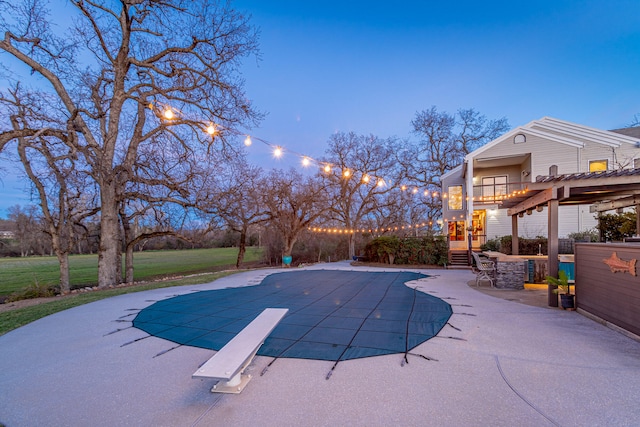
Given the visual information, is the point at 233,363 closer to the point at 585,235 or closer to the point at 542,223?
the point at 585,235

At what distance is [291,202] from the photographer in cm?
1538

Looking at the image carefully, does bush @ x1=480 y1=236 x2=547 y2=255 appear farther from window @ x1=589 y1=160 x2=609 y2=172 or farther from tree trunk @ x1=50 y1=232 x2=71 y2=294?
tree trunk @ x1=50 y1=232 x2=71 y2=294

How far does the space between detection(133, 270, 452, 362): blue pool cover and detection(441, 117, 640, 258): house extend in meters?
8.43

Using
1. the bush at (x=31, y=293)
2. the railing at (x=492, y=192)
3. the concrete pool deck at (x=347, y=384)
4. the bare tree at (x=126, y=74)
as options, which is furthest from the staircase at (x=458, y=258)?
the bush at (x=31, y=293)

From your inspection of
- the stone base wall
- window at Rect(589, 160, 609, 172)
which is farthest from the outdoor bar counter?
window at Rect(589, 160, 609, 172)

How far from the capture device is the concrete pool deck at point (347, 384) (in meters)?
1.94

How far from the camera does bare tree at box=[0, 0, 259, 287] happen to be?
26.1 ft

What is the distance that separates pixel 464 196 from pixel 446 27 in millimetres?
14037

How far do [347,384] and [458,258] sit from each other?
1196 centimetres

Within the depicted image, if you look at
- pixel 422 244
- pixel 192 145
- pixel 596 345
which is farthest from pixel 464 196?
pixel 192 145

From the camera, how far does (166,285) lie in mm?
7789

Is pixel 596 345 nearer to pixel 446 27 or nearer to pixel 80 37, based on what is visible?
pixel 80 37

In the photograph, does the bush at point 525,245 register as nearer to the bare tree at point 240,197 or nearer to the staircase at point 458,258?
the staircase at point 458,258

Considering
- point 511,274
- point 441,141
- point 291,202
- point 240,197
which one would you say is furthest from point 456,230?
point 240,197
